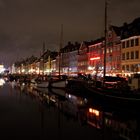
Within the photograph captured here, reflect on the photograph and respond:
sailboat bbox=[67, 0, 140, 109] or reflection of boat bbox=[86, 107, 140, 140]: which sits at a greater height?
sailboat bbox=[67, 0, 140, 109]

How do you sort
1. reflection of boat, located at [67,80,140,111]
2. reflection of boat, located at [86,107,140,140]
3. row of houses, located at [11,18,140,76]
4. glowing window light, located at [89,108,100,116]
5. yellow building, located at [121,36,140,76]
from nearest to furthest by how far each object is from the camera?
reflection of boat, located at [86,107,140,140]
glowing window light, located at [89,108,100,116]
reflection of boat, located at [67,80,140,111]
yellow building, located at [121,36,140,76]
row of houses, located at [11,18,140,76]

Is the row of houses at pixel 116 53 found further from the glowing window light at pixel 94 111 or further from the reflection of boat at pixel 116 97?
the glowing window light at pixel 94 111

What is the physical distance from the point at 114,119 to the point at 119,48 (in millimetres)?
50323

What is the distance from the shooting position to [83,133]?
21734mm

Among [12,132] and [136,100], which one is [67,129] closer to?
[12,132]

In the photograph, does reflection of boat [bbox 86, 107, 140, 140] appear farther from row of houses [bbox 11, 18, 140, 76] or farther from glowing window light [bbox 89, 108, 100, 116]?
row of houses [bbox 11, 18, 140, 76]

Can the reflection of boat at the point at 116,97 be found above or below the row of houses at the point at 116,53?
below

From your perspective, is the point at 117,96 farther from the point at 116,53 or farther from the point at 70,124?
the point at 116,53

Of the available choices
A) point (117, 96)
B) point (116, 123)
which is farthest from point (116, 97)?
point (116, 123)

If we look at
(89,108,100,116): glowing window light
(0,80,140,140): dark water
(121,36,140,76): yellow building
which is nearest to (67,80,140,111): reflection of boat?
(0,80,140,140): dark water

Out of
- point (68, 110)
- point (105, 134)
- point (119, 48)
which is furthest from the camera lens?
point (119, 48)

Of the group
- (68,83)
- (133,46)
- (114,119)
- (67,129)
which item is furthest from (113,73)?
(67,129)

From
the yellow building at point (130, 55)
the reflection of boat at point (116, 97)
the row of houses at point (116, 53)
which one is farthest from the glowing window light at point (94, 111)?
the yellow building at point (130, 55)

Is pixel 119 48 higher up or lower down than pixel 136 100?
higher up
